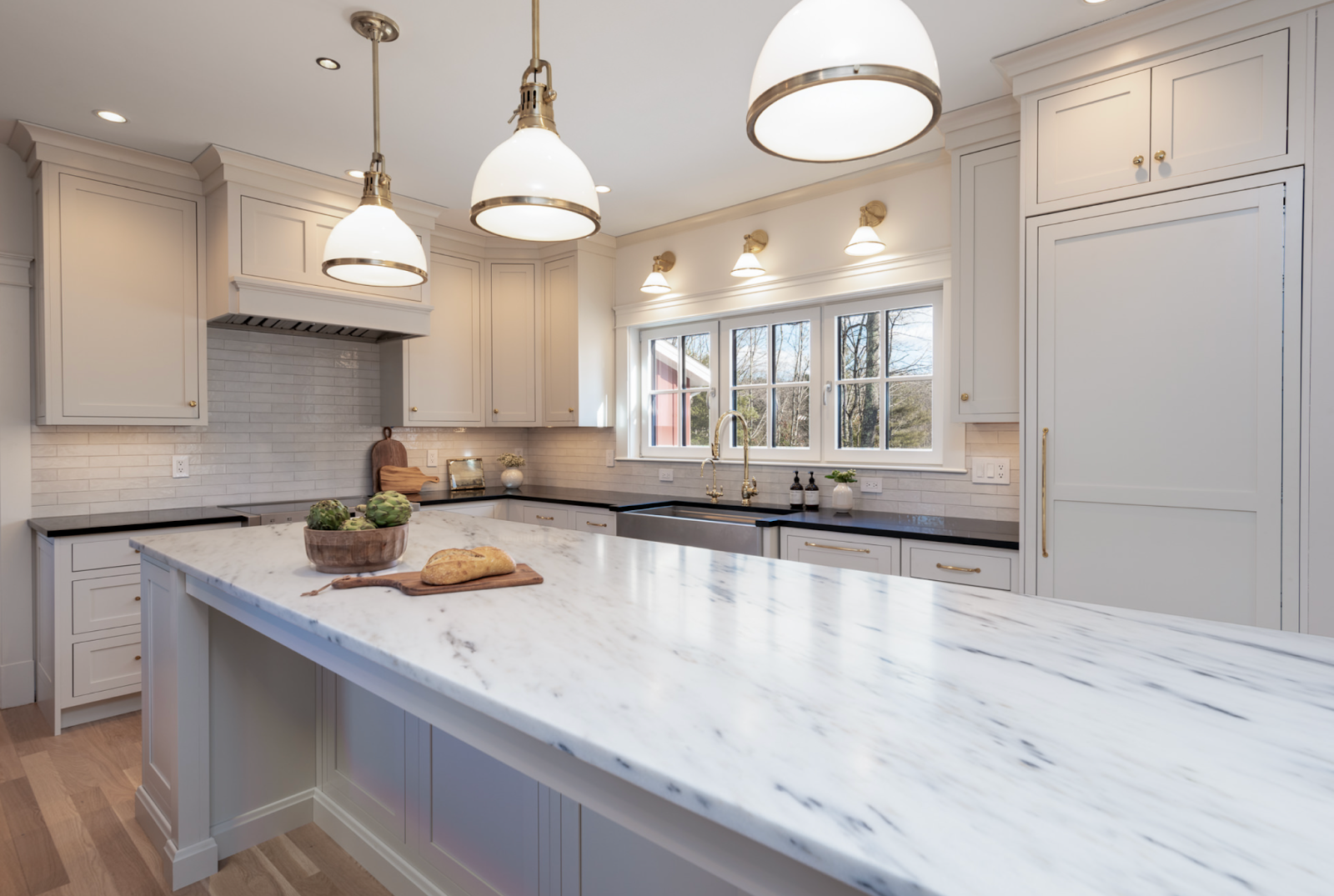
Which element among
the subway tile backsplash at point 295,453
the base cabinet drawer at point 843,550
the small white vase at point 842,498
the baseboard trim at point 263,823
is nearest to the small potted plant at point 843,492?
the small white vase at point 842,498

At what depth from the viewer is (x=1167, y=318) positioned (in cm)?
230

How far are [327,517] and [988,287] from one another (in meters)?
2.68

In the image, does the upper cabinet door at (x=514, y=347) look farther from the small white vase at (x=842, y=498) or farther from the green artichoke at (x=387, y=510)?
the green artichoke at (x=387, y=510)

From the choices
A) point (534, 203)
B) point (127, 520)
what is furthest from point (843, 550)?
point (127, 520)

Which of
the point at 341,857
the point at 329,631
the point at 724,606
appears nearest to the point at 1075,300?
the point at 724,606

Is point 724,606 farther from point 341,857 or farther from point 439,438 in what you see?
point 439,438

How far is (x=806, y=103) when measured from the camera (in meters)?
1.26

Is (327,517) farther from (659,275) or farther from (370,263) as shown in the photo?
(659,275)

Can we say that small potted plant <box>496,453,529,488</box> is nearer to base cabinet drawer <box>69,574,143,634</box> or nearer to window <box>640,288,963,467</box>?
window <box>640,288,963,467</box>

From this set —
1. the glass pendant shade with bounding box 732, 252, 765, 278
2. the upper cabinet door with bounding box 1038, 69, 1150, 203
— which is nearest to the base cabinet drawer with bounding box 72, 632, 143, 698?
the glass pendant shade with bounding box 732, 252, 765, 278

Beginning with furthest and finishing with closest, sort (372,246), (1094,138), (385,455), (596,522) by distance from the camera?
(385,455)
(596,522)
(1094,138)
(372,246)

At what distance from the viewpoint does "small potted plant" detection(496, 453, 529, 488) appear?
189 inches

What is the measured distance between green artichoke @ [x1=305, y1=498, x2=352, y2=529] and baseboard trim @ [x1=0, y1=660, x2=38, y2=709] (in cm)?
287

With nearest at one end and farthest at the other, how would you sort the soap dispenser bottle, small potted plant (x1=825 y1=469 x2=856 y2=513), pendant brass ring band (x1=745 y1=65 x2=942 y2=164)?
1. pendant brass ring band (x1=745 y1=65 x2=942 y2=164)
2. small potted plant (x1=825 y1=469 x2=856 y2=513)
3. the soap dispenser bottle
